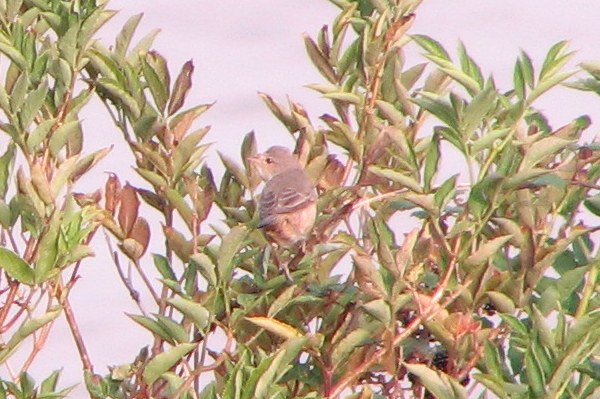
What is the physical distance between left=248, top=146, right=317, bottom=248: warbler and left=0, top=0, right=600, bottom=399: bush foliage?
0.53 ft

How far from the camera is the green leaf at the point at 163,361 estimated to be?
353cm

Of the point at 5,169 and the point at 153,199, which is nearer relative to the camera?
the point at 5,169

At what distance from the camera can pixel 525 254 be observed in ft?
12.1

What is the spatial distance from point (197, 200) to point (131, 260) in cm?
31

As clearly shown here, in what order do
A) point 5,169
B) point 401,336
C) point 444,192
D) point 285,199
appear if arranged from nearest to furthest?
point 444,192 → point 401,336 → point 5,169 → point 285,199

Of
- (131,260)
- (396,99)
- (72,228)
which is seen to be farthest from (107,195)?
(396,99)

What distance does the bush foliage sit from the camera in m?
3.52

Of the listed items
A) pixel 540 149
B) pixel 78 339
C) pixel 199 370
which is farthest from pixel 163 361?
pixel 540 149

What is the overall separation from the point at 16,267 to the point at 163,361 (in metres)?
0.39

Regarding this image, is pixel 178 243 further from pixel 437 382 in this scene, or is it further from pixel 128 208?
pixel 437 382

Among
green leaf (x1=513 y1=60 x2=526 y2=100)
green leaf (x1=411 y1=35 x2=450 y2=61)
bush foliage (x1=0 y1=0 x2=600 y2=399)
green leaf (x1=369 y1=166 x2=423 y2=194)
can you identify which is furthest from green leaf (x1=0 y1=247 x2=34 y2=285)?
green leaf (x1=513 y1=60 x2=526 y2=100)

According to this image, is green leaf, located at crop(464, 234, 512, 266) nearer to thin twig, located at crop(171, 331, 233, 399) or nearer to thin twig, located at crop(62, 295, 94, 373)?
thin twig, located at crop(171, 331, 233, 399)

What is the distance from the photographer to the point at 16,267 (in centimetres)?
355

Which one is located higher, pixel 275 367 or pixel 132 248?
pixel 132 248
